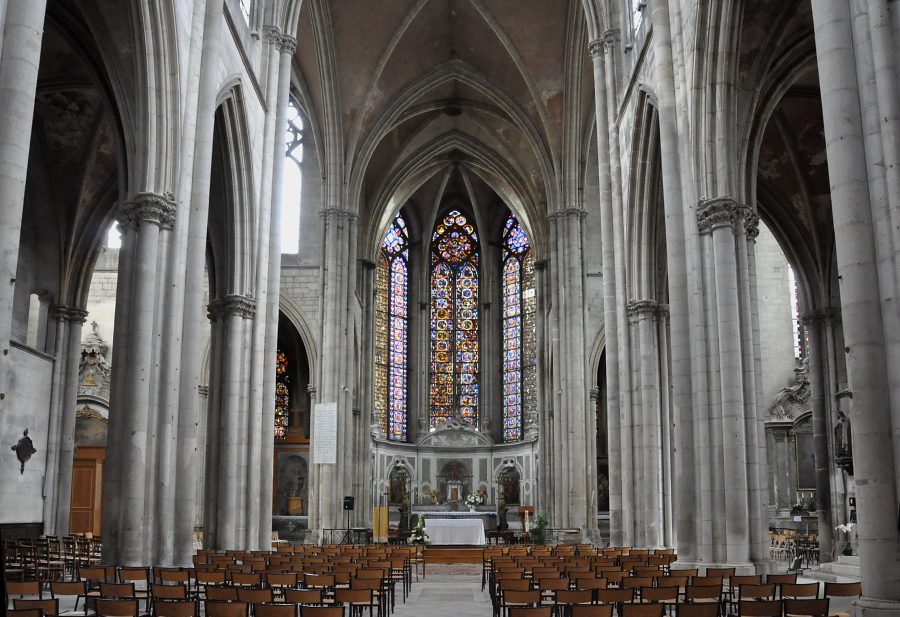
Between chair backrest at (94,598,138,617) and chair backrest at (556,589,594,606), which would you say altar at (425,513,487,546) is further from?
chair backrest at (94,598,138,617)

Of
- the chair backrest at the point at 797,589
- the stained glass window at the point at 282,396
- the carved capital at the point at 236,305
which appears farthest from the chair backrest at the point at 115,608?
the stained glass window at the point at 282,396

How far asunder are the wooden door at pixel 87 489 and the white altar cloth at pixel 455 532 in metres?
12.1

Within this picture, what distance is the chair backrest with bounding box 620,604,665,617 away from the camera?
7.62 meters

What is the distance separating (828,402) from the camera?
24750 mm

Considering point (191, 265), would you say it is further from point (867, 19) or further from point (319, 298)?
point (319, 298)

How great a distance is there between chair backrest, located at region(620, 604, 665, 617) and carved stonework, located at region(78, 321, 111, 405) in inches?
1154

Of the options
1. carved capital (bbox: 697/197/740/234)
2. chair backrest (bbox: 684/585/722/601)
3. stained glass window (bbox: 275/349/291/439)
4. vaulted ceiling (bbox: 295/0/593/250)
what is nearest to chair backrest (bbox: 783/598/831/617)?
chair backrest (bbox: 684/585/722/601)

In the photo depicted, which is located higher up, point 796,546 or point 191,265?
point 191,265

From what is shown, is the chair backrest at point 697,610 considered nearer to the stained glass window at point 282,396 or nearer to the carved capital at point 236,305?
the carved capital at point 236,305

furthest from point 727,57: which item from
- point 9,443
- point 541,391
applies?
point 541,391

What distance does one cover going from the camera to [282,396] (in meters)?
43.9

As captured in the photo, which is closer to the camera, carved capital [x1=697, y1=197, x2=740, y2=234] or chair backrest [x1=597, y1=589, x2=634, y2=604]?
chair backrest [x1=597, y1=589, x2=634, y2=604]

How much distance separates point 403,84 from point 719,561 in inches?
1060

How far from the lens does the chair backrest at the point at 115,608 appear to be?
7.94 metres
